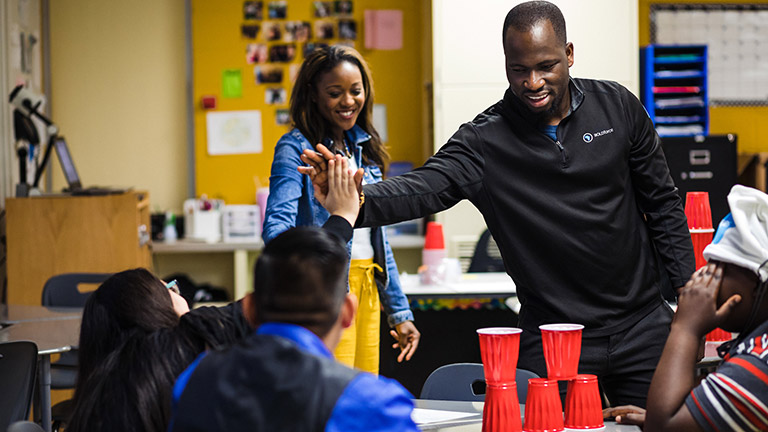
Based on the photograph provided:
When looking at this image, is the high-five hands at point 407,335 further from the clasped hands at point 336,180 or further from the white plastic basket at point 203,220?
the white plastic basket at point 203,220

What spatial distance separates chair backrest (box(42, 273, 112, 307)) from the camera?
3.74 metres

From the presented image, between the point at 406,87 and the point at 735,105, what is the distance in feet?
7.39

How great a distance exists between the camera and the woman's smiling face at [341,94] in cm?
258

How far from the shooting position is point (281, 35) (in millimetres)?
5867

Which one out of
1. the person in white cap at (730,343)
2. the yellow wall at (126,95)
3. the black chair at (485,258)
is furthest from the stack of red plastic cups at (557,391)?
the yellow wall at (126,95)

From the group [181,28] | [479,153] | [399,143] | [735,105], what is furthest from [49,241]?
[735,105]

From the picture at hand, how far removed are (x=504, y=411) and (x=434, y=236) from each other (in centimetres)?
229

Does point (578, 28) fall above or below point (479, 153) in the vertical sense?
above

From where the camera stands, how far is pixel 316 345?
105 cm

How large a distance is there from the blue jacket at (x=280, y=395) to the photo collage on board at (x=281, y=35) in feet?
16.2

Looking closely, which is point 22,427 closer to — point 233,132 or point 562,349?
point 562,349

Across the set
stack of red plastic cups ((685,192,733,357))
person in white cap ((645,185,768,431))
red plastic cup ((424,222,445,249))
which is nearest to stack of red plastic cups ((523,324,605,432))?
person in white cap ((645,185,768,431))

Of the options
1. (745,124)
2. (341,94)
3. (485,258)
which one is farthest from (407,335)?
(745,124)

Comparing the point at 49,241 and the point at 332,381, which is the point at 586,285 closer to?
the point at 332,381
